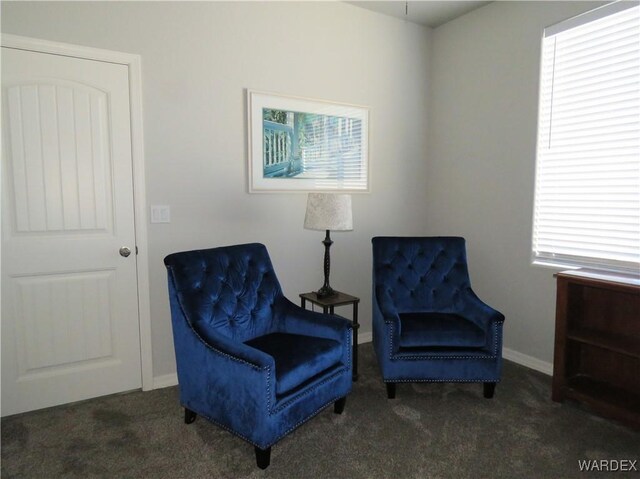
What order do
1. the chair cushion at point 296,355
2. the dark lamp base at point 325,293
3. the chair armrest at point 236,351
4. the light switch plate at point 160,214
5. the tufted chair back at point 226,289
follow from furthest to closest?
1. the dark lamp base at point 325,293
2. the light switch plate at point 160,214
3. the tufted chair back at point 226,289
4. the chair cushion at point 296,355
5. the chair armrest at point 236,351

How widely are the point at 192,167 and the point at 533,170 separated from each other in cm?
241

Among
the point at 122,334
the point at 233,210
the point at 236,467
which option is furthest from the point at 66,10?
the point at 236,467

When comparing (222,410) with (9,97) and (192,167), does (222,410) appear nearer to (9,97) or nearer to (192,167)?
(192,167)

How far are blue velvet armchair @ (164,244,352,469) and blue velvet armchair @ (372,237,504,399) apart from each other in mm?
377

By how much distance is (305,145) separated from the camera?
331 centimetres

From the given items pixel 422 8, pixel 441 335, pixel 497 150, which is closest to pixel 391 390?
pixel 441 335

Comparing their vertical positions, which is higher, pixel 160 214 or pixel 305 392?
pixel 160 214

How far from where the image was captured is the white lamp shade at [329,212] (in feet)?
9.18

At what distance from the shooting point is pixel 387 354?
2617mm

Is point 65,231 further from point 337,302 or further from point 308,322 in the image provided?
point 337,302

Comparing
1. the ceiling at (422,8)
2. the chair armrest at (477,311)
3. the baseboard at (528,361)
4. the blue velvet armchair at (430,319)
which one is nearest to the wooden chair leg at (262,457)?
the blue velvet armchair at (430,319)

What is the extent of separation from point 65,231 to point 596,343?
3.16 meters

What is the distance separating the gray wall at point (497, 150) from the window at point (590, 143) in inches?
4.0

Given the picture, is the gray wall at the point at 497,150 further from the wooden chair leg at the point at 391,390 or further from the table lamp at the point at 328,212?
the table lamp at the point at 328,212
